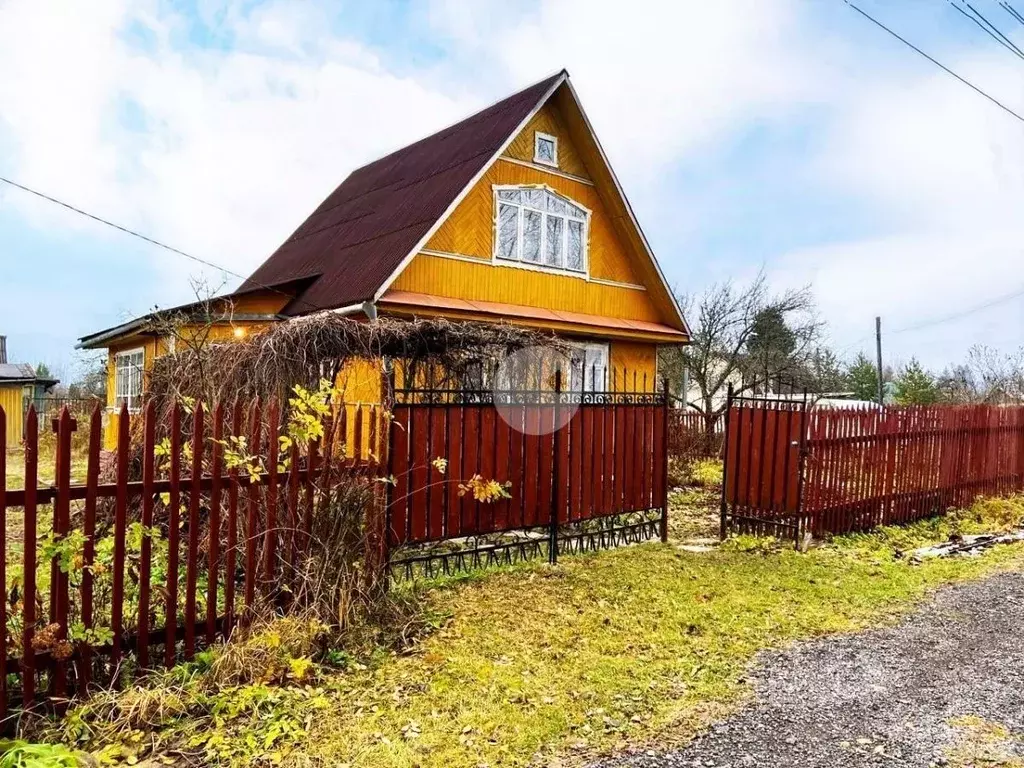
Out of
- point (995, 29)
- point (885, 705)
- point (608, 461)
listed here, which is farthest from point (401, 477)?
point (995, 29)

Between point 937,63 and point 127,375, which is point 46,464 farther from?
point 937,63

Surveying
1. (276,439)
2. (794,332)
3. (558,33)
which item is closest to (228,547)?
(276,439)

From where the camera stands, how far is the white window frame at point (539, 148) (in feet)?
44.7

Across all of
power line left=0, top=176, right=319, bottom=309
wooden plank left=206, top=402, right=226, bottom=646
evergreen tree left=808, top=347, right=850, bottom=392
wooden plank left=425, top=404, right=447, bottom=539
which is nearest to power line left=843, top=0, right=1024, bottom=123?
wooden plank left=425, top=404, right=447, bottom=539

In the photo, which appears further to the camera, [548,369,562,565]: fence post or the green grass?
[548,369,562,565]: fence post

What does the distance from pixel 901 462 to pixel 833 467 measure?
1703 mm

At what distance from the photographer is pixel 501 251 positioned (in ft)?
43.0

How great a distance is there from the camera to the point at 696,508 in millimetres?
11188

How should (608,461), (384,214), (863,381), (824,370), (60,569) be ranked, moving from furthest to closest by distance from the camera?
1. (863,381)
2. (824,370)
3. (384,214)
4. (608,461)
5. (60,569)

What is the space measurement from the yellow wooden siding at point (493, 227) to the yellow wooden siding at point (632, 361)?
145 centimetres

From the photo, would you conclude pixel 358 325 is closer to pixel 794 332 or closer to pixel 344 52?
pixel 344 52

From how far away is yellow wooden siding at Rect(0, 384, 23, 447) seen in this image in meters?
23.0

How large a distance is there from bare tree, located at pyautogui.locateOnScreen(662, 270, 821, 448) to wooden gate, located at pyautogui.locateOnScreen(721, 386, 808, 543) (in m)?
13.4

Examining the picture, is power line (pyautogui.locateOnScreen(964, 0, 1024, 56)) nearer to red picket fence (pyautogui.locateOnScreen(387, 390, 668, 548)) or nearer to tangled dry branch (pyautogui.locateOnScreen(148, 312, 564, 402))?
red picket fence (pyautogui.locateOnScreen(387, 390, 668, 548))
